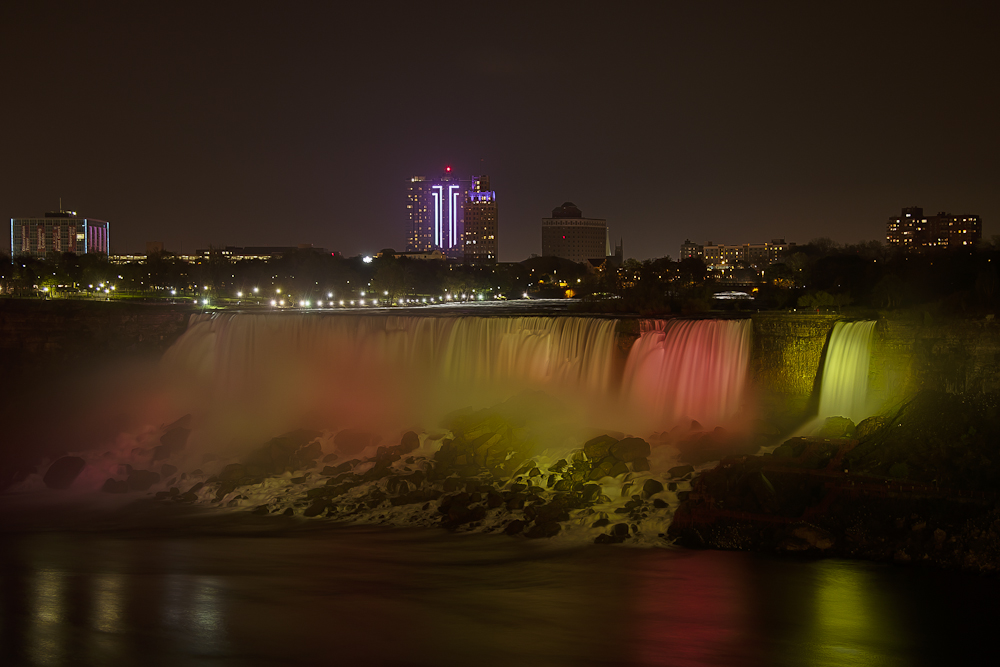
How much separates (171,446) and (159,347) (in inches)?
383

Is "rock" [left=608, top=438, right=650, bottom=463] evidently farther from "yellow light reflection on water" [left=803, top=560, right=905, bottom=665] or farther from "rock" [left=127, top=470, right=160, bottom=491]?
"rock" [left=127, top=470, right=160, bottom=491]

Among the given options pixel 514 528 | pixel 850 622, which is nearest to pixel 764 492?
pixel 850 622

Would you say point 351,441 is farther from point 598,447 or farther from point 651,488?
point 651,488

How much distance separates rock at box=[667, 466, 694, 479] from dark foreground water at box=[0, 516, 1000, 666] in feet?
12.1

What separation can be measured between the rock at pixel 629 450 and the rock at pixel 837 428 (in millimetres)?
4857

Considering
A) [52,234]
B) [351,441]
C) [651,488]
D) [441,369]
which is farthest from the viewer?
[52,234]

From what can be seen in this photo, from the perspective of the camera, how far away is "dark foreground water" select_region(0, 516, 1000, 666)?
13742 mm

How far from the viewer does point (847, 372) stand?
964 inches

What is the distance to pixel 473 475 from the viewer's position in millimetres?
23312

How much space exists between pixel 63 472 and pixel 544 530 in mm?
17367

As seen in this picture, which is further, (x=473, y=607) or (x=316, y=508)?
(x=316, y=508)

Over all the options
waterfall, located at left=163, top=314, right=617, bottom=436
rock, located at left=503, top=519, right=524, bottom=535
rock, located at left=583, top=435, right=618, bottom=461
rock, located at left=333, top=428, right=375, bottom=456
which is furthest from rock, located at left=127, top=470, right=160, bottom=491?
rock, located at left=583, top=435, right=618, bottom=461

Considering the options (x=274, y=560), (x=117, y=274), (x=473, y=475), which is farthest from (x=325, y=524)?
(x=117, y=274)

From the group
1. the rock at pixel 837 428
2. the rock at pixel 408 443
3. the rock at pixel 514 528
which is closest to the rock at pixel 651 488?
the rock at pixel 514 528
